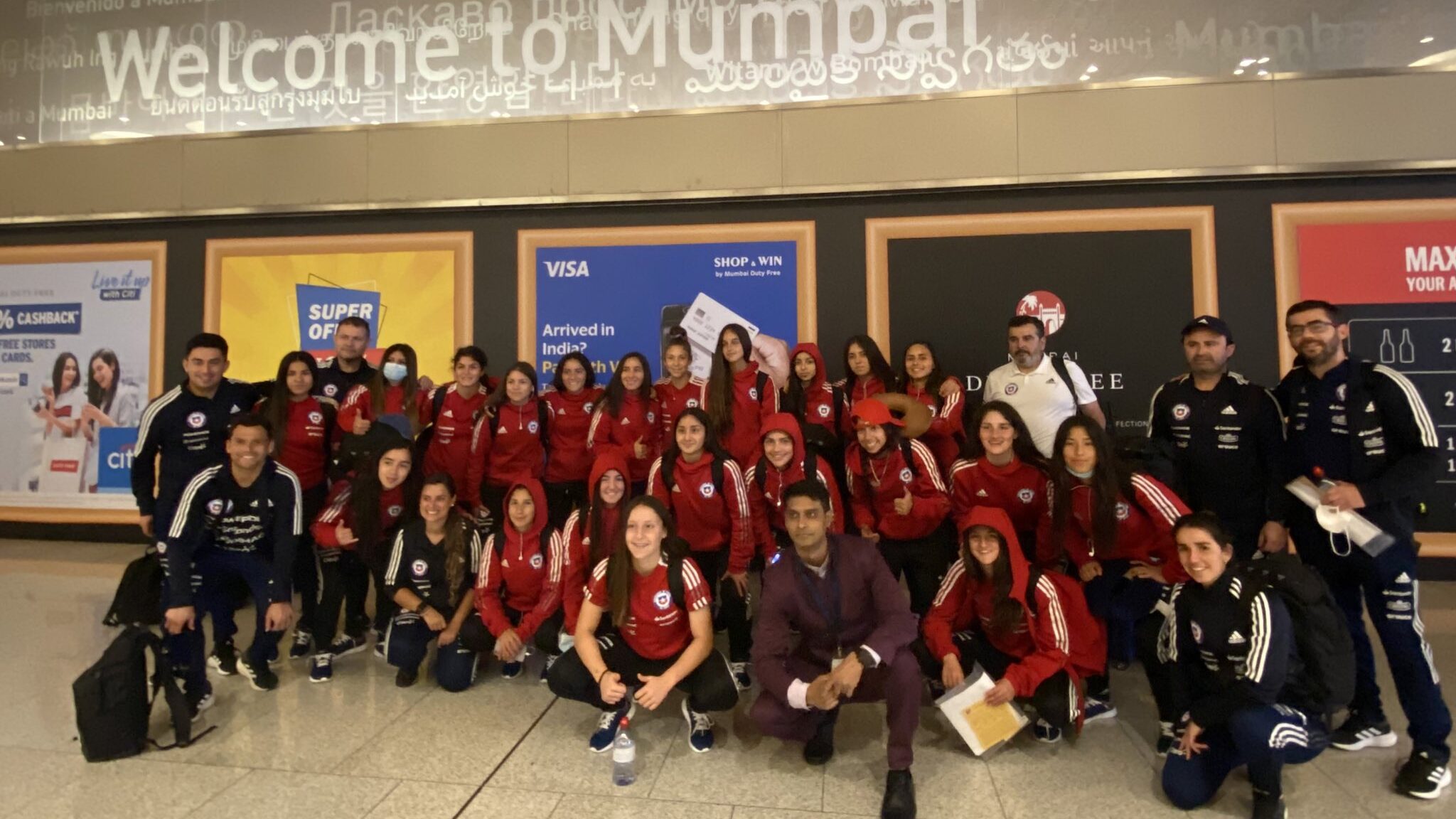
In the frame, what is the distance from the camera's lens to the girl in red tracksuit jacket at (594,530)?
305cm

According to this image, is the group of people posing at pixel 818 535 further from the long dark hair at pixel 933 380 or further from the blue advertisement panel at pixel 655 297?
the blue advertisement panel at pixel 655 297

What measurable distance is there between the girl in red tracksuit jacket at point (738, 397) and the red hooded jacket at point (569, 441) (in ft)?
2.68

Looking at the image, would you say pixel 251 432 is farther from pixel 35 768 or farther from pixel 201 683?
pixel 35 768

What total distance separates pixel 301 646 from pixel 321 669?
421 mm

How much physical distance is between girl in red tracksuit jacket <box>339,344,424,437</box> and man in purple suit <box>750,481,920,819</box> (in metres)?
2.54

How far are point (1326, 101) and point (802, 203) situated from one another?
3.66 m

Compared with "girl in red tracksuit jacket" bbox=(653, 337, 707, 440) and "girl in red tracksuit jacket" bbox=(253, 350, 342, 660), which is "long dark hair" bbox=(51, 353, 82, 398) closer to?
"girl in red tracksuit jacket" bbox=(253, 350, 342, 660)

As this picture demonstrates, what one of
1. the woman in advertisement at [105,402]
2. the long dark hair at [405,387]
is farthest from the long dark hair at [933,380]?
the woman in advertisement at [105,402]

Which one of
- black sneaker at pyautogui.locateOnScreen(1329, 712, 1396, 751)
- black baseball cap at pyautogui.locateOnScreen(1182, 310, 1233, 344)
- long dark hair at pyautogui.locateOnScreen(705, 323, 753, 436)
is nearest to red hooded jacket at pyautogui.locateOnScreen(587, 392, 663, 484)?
long dark hair at pyautogui.locateOnScreen(705, 323, 753, 436)

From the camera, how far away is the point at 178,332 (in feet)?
18.9

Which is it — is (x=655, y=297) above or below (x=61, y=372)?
above

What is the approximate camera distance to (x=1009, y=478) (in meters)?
3.12

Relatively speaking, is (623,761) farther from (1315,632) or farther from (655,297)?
(655,297)

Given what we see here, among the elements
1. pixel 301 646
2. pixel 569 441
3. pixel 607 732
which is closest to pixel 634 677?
pixel 607 732
